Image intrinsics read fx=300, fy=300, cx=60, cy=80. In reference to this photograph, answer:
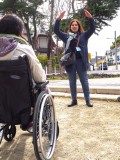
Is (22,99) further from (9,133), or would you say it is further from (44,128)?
(9,133)

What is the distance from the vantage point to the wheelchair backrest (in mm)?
2441

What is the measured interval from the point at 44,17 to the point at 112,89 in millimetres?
24096

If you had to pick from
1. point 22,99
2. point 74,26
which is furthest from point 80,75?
point 22,99

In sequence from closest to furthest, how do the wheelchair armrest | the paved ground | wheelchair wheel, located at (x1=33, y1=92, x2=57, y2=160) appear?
wheelchair wheel, located at (x1=33, y1=92, x2=57, y2=160)
the wheelchair armrest
the paved ground

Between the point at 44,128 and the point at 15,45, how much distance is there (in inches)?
31.4

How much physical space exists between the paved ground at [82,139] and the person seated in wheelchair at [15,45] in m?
0.77

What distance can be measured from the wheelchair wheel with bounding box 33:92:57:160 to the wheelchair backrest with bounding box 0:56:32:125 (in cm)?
14

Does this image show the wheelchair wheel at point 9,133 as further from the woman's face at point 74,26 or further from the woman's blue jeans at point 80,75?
the woman's face at point 74,26

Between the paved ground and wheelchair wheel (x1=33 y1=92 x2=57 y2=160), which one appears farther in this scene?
the paved ground

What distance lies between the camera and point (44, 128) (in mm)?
2738

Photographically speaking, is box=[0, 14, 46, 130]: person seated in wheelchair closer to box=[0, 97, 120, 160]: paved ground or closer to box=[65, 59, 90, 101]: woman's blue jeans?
box=[0, 97, 120, 160]: paved ground

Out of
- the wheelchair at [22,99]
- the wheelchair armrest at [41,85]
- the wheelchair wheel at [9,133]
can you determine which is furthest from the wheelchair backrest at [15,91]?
the wheelchair wheel at [9,133]

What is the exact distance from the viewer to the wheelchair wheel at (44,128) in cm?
240

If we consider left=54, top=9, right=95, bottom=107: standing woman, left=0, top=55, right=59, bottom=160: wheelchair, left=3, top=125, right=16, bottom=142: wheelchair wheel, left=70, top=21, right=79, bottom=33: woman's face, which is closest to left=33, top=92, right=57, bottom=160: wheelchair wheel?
left=0, top=55, right=59, bottom=160: wheelchair
